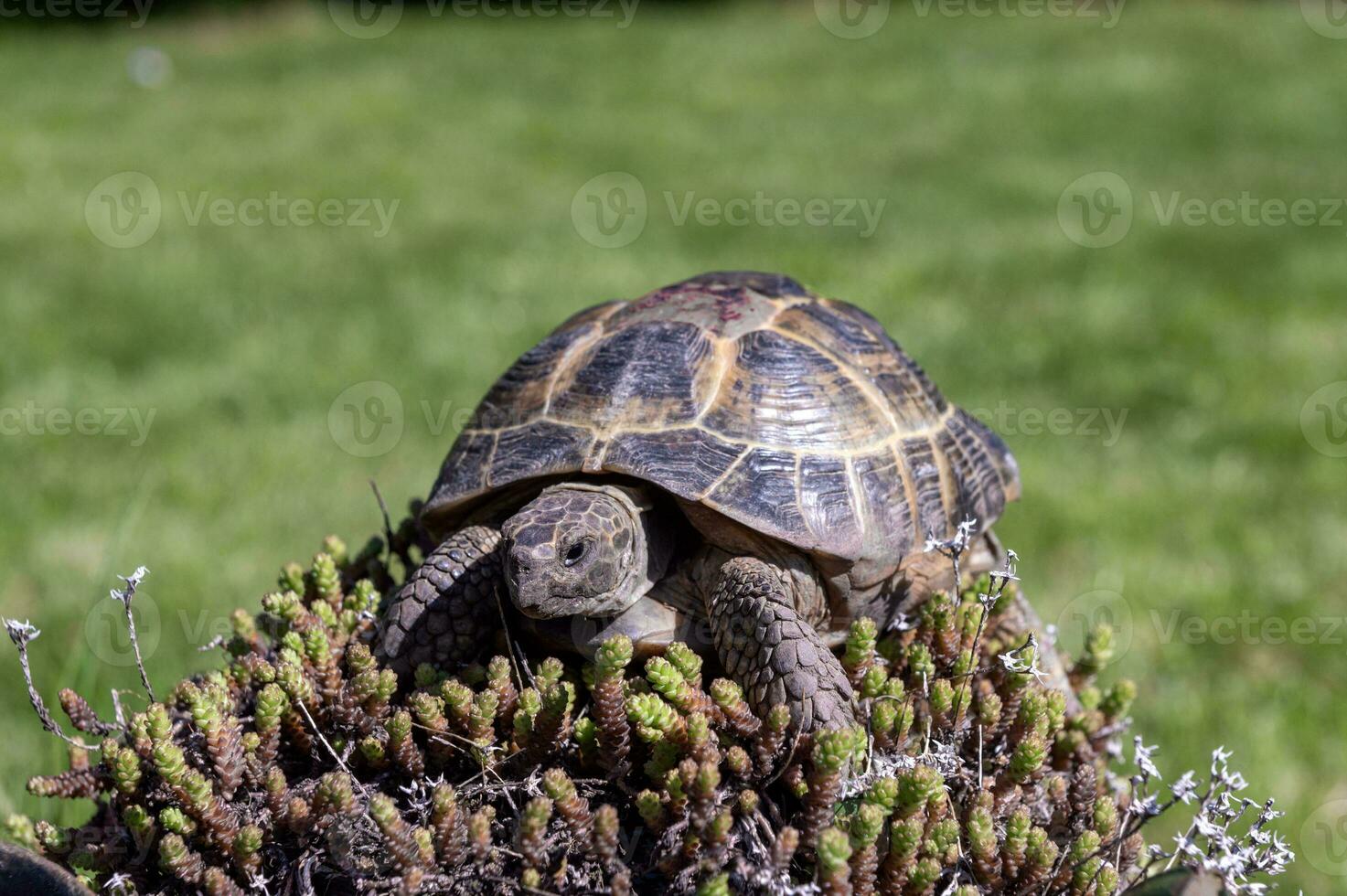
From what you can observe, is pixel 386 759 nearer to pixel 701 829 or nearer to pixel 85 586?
pixel 701 829

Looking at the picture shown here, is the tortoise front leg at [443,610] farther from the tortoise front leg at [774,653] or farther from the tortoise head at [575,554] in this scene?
the tortoise front leg at [774,653]

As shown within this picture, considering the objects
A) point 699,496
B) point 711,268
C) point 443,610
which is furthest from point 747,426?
point 711,268

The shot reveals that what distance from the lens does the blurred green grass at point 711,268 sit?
5793mm

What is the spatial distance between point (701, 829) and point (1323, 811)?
147 inches

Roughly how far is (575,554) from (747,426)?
1.71 ft

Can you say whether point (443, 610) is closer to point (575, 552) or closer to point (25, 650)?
point (575, 552)

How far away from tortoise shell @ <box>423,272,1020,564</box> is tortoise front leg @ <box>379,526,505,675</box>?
202mm

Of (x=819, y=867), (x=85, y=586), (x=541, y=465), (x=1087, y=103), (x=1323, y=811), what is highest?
(x=1087, y=103)

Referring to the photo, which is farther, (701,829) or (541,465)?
(541,465)

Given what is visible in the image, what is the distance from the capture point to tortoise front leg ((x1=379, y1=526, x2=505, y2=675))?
2641mm

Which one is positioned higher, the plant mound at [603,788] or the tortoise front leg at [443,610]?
the tortoise front leg at [443,610]

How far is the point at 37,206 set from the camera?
11.2m

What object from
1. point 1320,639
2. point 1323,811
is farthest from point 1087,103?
point 1323,811

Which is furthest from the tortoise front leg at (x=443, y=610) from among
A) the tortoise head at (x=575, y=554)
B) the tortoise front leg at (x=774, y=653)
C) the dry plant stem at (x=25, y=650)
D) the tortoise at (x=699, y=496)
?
the dry plant stem at (x=25, y=650)
